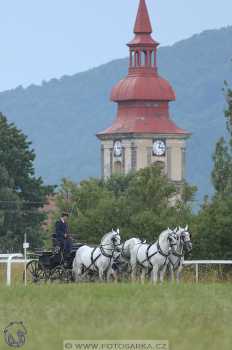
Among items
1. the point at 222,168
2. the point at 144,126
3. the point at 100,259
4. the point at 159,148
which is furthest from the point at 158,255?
the point at 144,126

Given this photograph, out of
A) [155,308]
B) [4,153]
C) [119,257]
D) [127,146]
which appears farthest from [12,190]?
[127,146]

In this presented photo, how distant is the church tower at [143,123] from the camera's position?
558ft

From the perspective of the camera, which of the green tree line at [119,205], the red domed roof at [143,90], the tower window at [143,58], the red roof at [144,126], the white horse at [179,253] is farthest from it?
the tower window at [143,58]

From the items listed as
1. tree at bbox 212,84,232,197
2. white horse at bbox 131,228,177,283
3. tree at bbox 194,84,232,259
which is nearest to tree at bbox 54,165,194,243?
tree at bbox 212,84,232,197

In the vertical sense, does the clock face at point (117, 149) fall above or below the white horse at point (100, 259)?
above

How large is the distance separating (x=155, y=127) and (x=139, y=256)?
13359cm

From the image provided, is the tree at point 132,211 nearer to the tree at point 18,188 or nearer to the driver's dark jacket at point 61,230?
the tree at point 18,188

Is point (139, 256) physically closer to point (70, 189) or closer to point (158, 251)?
point (158, 251)

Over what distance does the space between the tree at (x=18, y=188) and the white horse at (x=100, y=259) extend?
49.9m

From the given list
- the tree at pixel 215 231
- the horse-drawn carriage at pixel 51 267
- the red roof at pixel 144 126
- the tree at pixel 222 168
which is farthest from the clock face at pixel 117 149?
the horse-drawn carriage at pixel 51 267

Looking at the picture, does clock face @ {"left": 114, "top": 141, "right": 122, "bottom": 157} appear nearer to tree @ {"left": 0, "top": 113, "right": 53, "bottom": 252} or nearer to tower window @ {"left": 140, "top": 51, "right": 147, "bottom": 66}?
tower window @ {"left": 140, "top": 51, "right": 147, "bottom": 66}

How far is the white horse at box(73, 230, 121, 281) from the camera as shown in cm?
3741

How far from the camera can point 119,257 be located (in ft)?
126

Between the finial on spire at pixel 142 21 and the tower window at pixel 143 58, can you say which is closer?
the finial on spire at pixel 142 21
